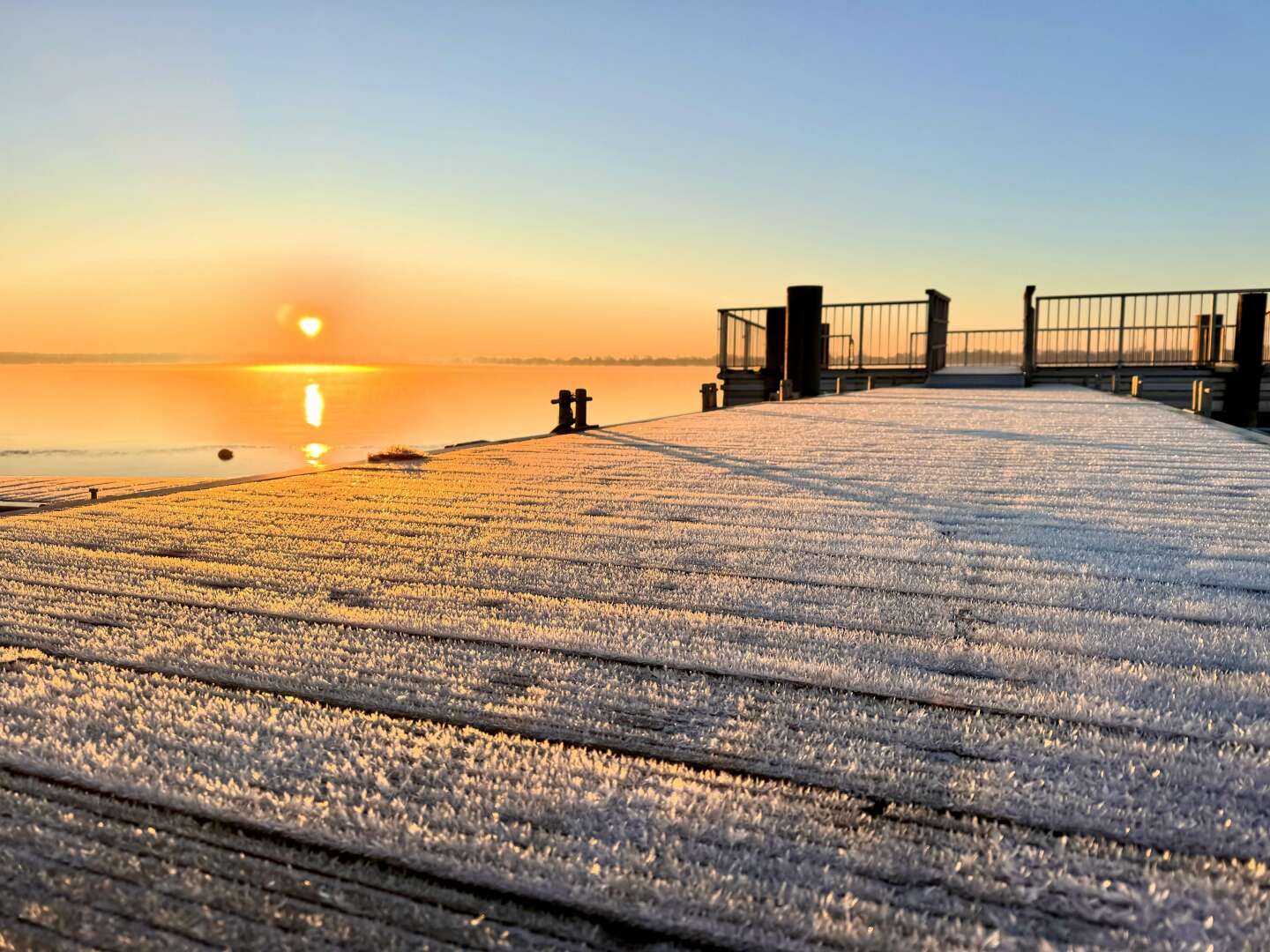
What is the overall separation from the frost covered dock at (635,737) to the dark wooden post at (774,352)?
46.5 ft

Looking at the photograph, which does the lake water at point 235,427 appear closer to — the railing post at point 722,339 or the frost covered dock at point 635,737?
the railing post at point 722,339

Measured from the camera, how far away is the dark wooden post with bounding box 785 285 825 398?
13.9 metres

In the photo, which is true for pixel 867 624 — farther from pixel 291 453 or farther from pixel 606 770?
pixel 291 453

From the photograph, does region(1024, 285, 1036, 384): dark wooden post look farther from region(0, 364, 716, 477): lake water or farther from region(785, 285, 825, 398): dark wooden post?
region(0, 364, 716, 477): lake water

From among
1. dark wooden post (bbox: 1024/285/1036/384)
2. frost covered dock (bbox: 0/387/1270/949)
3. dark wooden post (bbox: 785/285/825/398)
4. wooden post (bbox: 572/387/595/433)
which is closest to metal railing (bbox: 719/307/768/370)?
dark wooden post (bbox: 785/285/825/398)

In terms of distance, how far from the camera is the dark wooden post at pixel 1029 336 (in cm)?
1484

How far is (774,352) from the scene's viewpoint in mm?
16906

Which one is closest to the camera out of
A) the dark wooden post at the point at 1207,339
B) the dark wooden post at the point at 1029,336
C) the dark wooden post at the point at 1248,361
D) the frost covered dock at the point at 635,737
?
the frost covered dock at the point at 635,737

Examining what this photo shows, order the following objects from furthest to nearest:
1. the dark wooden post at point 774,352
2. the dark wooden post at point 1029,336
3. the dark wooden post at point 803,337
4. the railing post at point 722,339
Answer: the railing post at point 722,339
the dark wooden post at point 774,352
the dark wooden post at point 1029,336
the dark wooden post at point 803,337

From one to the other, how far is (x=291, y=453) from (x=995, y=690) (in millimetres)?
43330

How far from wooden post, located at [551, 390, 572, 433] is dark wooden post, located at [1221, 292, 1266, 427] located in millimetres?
12967

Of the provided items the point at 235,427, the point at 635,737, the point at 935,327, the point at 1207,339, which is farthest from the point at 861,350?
the point at 235,427

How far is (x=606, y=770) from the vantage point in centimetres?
112

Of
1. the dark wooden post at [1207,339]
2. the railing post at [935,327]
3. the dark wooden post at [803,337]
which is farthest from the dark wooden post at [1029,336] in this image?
the dark wooden post at [803,337]
